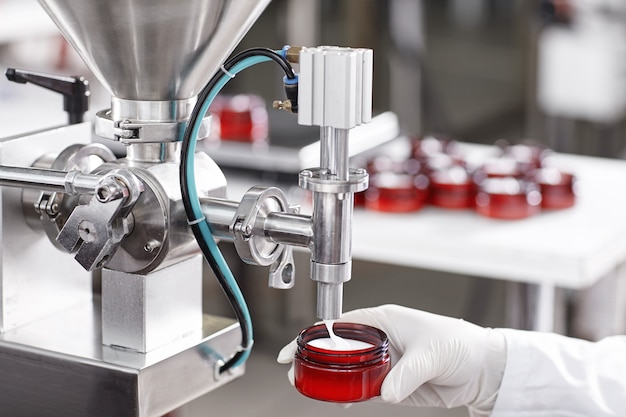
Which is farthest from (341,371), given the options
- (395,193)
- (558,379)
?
(395,193)

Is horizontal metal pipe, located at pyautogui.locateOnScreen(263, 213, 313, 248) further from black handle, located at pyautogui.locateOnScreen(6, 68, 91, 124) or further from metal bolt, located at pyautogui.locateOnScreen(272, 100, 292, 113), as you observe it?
black handle, located at pyautogui.locateOnScreen(6, 68, 91, 124)

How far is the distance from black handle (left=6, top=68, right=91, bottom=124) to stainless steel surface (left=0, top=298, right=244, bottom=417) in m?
0.22

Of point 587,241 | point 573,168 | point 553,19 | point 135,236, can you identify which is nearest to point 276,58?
point 135,236

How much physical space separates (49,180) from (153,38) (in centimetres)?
15

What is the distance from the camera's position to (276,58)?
29.5 inches

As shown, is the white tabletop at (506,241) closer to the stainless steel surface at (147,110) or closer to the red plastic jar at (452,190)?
the red plastic jar at (452,190)

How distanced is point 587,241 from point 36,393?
134 centimetres

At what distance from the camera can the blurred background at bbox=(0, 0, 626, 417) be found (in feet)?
9.12

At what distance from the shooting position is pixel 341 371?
29.6 inches

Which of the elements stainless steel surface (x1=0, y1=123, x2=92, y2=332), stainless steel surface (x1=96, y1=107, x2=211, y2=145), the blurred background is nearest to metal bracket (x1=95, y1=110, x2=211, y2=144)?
stainless steel surface (x1=96, y1=107, x2=211, y2=145)

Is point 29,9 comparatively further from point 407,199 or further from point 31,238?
point 31,238

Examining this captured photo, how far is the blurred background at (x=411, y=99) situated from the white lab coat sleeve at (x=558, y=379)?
1.47 ft

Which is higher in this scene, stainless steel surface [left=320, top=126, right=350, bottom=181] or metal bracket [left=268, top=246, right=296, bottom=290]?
stainless steel surface [left=320, top=126, right=350, bottom=181]

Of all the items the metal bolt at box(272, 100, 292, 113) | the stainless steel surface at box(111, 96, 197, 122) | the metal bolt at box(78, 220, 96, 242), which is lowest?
the metal bolt at box(78, 220, 96, 242)
